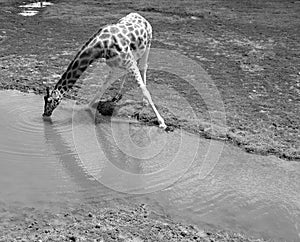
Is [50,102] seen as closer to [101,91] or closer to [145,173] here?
[101,91]

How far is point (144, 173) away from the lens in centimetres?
611

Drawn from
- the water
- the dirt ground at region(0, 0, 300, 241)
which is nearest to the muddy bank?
the dirt ground at region(0, 0, 300, 241)

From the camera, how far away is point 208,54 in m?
10.8

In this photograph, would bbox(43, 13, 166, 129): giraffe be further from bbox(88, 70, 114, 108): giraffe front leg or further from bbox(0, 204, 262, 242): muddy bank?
bbox(0, 204, 262, 242): muddy bank

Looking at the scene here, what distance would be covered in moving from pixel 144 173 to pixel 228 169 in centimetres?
107

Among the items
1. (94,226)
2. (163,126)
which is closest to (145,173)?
(163,126)

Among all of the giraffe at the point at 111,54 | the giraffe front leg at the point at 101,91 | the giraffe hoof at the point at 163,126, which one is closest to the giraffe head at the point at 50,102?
the giraffe at the point at 111,54

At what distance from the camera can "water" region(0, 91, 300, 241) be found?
17.7ft

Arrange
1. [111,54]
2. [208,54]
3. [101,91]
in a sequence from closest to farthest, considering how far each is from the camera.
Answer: [111,54], [101,91], [208,54]

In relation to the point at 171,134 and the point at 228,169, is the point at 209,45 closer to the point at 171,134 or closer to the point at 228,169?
the point at 171,134

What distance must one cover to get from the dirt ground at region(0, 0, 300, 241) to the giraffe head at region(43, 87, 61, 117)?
0.76 m

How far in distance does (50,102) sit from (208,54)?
467cm

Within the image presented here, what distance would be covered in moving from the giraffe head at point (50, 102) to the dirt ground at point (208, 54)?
2.51ft

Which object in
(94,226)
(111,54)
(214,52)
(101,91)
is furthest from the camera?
(214,52)
